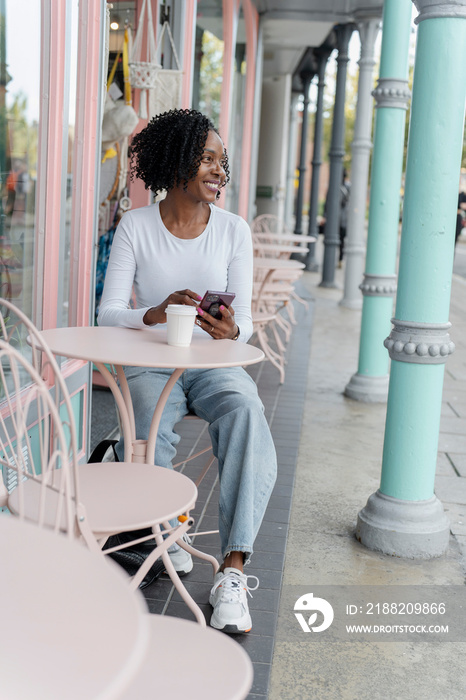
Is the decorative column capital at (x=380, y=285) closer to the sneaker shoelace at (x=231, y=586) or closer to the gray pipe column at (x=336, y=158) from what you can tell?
the sneaker shoelace at (x=231, y=586)

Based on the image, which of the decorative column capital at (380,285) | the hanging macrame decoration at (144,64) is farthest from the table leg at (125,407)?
the decorative column capital at (380,285)

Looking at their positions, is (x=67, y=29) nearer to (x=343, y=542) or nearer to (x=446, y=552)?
(x=343, y=542)

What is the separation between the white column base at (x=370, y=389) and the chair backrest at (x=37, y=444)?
8.56ft

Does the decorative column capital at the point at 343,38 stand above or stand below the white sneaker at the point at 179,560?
above

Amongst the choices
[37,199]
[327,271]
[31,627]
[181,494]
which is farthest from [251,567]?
[327,271]

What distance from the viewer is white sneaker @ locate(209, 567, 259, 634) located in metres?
2.27

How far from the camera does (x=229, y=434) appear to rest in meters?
2.38

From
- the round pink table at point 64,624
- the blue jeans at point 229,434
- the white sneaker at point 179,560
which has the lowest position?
the white sneaker at point 179,560

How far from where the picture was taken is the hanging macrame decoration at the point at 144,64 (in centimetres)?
426

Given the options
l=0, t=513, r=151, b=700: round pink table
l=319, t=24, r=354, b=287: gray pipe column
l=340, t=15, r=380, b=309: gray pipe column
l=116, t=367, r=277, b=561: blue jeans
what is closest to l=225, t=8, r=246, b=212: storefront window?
l=340, t=15, r=380, b=309: gray pipe column

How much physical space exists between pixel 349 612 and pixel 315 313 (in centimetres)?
714

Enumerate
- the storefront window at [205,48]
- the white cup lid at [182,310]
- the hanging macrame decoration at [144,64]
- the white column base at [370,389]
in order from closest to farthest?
1. the white cup lid at [182,310]
2. the hanging macrame decoration at [144,64]
3. the white column base at [370,389]
4. the storefront window at [205,48]

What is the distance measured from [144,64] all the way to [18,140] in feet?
5.87

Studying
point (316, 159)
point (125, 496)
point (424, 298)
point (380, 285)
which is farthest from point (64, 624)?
point (316, 159)
